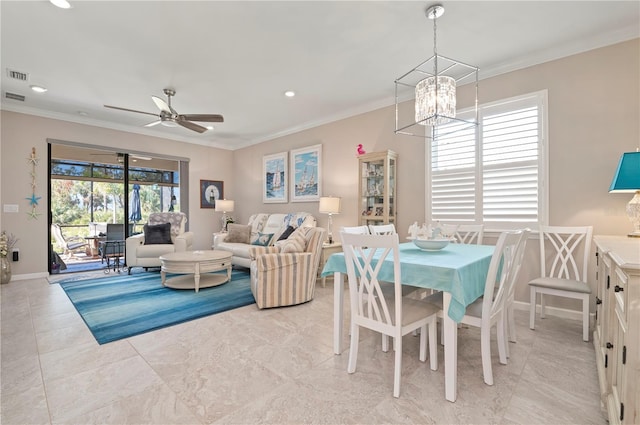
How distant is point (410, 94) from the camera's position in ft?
13.6

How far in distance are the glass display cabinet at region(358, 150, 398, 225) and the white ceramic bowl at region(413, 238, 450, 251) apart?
179 cm

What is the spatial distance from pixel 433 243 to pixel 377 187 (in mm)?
2112

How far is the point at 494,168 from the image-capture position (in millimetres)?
3439

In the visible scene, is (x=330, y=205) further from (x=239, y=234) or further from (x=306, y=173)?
(x=239, y=234)

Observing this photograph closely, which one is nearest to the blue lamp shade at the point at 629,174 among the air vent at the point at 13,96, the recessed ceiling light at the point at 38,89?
the recessed ceiling light at the point at 38,89

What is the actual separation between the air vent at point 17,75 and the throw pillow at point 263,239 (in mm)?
3682

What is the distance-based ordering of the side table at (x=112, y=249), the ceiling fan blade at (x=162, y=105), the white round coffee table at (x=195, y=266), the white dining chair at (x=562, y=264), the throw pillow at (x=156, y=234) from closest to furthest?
the white dining chair at (x=562, y=264) → the ceiling fan blade at (x=162, y=105) → the white round coffee table at (x=195, y=266) → the throw pillow at (x=156, y=234) → the side table at (x=112, y=249)

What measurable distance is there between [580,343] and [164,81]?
16.7 ft

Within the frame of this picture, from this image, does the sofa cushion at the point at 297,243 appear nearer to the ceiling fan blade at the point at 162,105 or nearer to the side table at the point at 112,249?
the ceiling fan blade at the point at 162,105

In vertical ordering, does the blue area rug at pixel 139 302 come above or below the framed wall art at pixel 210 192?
below

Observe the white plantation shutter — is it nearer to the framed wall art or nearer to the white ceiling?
the white ceiling

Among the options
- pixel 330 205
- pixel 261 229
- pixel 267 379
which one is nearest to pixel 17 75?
pixel 261 229

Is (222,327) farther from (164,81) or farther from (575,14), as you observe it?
(575,14)

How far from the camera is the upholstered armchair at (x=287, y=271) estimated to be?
10.7 ft
